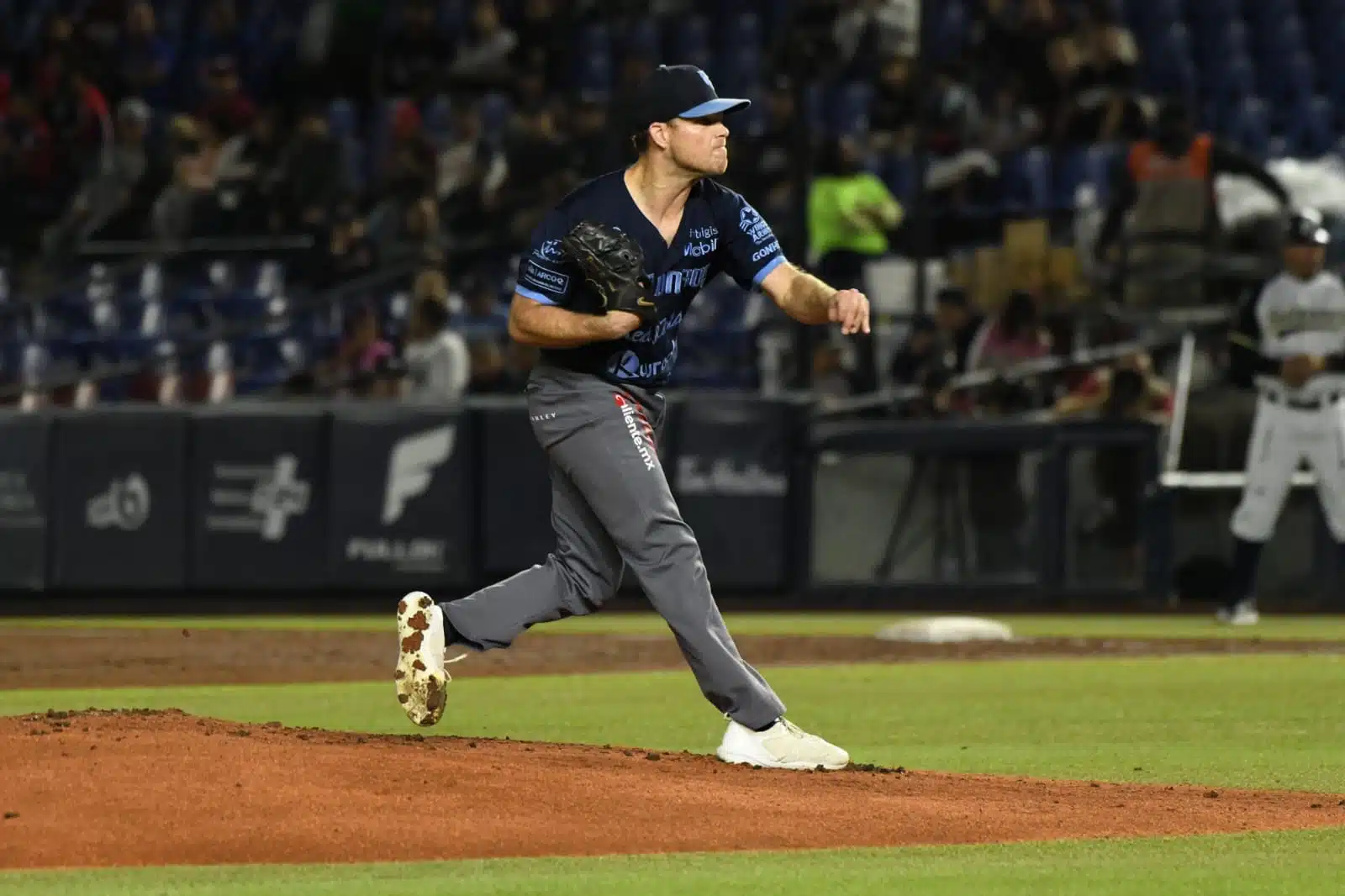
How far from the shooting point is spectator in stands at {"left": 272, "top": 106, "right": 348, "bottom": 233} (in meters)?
20.9

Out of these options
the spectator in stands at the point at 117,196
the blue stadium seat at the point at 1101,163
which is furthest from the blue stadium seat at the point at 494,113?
the blue stadium seat at the point at 1101,163

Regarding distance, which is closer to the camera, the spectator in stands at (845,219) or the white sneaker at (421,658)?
the white sneaker at (421,658)

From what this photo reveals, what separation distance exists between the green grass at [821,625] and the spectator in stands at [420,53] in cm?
734

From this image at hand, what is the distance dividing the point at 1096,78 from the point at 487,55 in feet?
19.0

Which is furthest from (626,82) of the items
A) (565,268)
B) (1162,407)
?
(565,268)

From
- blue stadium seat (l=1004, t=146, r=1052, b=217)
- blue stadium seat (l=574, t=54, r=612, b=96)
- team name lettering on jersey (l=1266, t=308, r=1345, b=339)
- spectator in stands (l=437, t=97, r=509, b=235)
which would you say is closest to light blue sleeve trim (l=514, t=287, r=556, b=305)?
team name lettering on jersey (l=1266, t=308, r=1345, b=339)

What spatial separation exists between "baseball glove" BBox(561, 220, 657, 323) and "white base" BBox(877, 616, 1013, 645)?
289 inches

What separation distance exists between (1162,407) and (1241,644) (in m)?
3.32

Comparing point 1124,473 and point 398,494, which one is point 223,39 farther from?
point 1124,473

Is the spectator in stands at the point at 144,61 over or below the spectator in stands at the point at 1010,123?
over

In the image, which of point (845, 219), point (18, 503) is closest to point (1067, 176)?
point (845, 219)

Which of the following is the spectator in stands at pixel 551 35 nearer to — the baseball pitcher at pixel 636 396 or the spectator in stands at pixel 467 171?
the spectator in stands at pixel 467 171

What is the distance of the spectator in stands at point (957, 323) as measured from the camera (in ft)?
56.7

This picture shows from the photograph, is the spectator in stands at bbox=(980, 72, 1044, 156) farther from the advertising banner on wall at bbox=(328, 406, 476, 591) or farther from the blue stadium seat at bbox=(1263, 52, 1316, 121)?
the advertising banner on wall at bbox=(328, 406, 476, 591)
